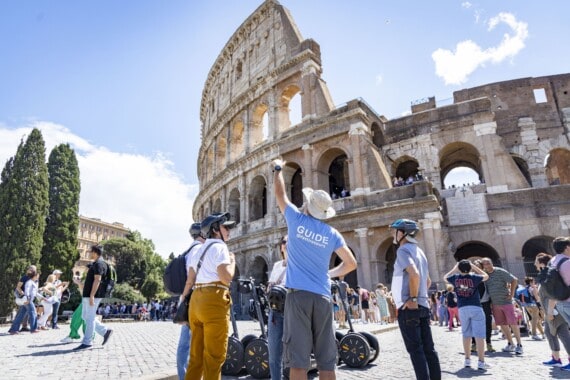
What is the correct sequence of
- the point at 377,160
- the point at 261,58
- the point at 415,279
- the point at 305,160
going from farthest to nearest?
the point at 261,58 < the point at 305,160 < the point at 377,160 < the point at 415,279

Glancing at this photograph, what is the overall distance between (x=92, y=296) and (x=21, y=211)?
18998mm

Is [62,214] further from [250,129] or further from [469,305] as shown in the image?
[469,305]

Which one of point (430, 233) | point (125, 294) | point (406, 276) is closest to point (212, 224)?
point (406, 276)

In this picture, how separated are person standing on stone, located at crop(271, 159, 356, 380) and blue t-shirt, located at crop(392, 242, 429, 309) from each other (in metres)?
0.98

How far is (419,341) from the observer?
3.38m

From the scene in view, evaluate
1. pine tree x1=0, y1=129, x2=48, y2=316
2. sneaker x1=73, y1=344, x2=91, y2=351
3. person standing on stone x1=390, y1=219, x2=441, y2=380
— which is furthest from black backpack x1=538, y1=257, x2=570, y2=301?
pine tree x1=0, y1=129, x2=48, y2=316

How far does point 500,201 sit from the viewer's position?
16781 millimetres

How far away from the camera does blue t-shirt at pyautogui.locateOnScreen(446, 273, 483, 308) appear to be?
204 inches

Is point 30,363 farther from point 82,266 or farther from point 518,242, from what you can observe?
point 82,266

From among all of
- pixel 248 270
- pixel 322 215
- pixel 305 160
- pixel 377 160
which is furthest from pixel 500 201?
pixel 322 215

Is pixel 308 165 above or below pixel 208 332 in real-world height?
above

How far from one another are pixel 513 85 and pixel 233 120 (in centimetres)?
1785

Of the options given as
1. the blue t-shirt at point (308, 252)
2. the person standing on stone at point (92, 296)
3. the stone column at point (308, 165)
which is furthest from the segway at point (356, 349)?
the stone column at point (308, 165)

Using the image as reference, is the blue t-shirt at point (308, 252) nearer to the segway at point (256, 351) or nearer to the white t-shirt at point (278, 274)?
the white t-shirt at point (278, 274)
